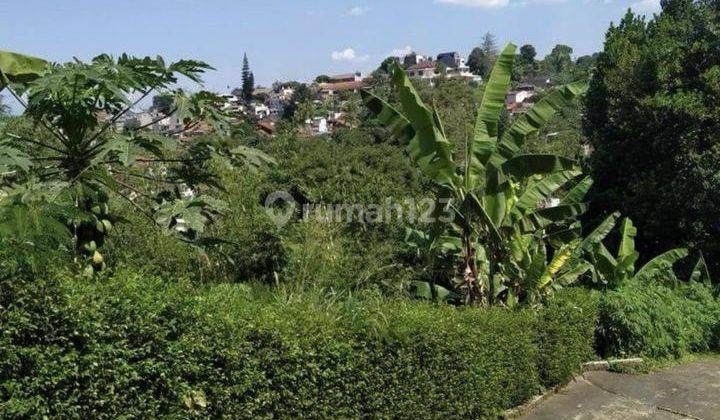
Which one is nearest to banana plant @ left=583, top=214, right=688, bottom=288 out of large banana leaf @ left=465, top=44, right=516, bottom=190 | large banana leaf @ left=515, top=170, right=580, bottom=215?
large banana leaf @ left=515, top=170, right=580, bottom=215

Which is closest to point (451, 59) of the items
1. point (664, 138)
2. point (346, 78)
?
point (346, 78)

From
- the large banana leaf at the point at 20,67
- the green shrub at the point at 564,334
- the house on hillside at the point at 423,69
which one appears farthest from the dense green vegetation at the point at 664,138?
the house on hillside at the point at 423,69

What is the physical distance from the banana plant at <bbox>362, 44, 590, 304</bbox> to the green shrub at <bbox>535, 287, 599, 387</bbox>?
1.76ft

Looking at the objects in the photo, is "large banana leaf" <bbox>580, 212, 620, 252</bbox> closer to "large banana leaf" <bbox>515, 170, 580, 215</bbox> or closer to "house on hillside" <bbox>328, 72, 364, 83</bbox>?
"large banana leaf" <bbox>515, 170, 580, 215</bbox>

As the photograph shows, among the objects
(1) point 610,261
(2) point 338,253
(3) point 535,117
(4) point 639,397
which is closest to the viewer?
(3) point 535,117

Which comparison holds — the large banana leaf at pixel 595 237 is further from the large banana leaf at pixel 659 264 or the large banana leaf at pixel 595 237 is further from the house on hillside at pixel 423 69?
the house on hillside at pixel 423 69

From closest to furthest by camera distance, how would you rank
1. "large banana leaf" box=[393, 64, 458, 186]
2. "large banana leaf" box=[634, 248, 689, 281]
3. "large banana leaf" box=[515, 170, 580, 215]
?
"large banana leaf" box=[393, 64, 458, 186], "large banana leaf" box=[515, 170, 580, 215], "large banana leaf" box=[634, 248, 689, 281]

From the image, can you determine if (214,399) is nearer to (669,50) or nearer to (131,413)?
(131,413)

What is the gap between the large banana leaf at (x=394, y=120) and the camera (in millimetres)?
7949

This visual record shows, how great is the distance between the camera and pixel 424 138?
7.61 m

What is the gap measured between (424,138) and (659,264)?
21.5 feet

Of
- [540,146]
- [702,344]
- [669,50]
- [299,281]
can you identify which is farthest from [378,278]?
[540,146]

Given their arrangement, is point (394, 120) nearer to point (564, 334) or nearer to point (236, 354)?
point (564, 334)

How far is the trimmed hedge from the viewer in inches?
135
